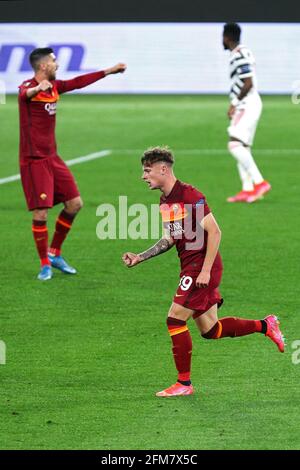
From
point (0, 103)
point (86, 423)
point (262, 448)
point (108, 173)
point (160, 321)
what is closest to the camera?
point (262, 448)

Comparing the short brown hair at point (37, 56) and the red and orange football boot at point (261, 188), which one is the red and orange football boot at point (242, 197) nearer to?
the red and orange football boot at point (261, 188)

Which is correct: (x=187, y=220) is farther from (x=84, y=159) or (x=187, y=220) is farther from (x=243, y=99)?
(x=84, y=159)

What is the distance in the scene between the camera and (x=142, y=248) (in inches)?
663

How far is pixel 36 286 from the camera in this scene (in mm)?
14328

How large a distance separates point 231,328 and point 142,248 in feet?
21.6

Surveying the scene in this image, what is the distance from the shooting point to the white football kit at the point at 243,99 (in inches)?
797

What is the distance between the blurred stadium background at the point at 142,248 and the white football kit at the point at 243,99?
1150 millimetres

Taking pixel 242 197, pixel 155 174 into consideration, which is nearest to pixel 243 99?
pixel 242 197

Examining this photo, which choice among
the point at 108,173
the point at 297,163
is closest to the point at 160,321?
the point at 108,173

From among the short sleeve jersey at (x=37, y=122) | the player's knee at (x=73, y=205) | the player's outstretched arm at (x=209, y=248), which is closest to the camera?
the player's outstretched arm at (x=209, y=248)

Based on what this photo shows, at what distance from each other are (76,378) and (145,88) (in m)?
26.4

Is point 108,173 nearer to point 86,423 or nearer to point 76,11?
point 76,11

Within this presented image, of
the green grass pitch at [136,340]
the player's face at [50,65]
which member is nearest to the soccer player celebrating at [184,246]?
the green grass pitch at [136,340]

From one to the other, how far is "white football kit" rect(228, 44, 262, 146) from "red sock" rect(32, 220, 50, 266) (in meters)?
6.51
